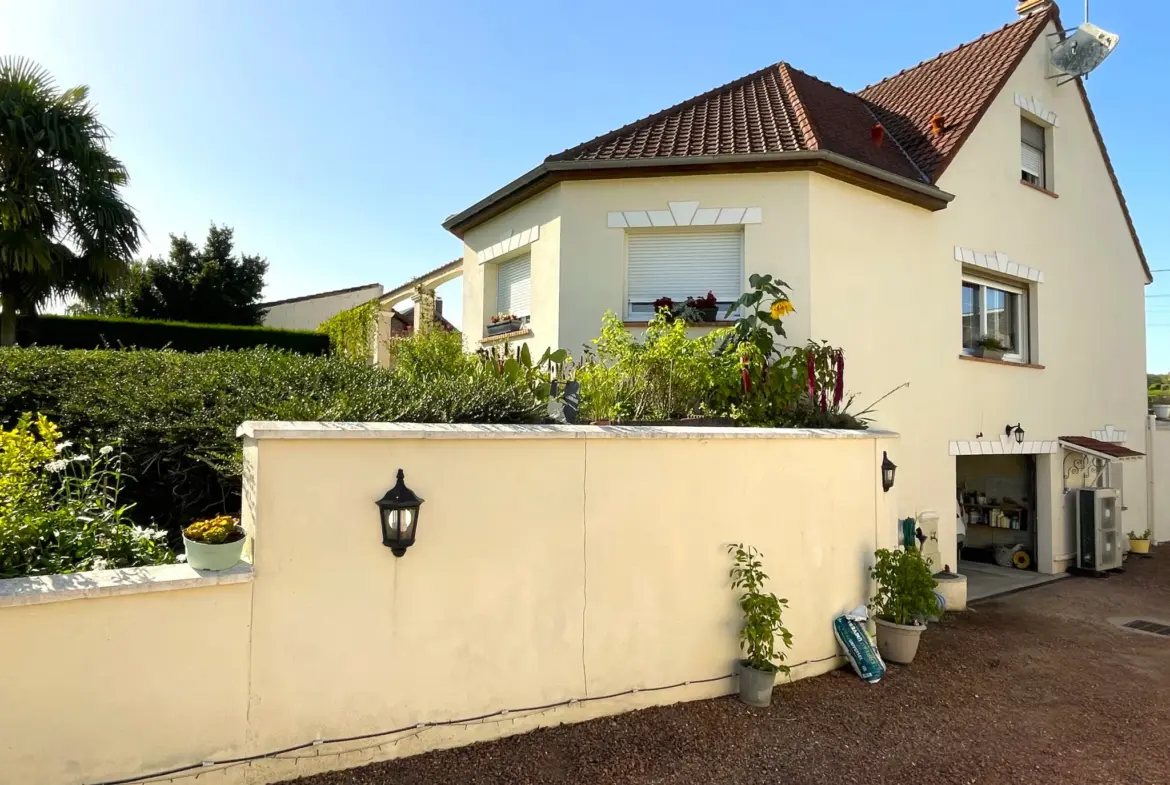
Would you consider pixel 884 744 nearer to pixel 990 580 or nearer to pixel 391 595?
pixel 391 595

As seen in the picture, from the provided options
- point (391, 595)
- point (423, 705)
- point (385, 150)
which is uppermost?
point (385, 150)

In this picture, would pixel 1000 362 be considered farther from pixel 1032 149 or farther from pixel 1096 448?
pixel 1032 149

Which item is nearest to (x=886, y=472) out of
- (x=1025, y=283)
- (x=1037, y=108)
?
(x=1025, y=283)

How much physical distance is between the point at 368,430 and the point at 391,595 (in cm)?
90

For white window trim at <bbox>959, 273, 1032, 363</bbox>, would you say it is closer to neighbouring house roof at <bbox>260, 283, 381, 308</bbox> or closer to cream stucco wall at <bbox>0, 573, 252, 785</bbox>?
cream stucco wall at <bbox>0, 573, 252, 785</bbox>

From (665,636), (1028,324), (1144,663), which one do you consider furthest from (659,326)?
(1028,324)

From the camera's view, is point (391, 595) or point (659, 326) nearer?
point (391, 595)

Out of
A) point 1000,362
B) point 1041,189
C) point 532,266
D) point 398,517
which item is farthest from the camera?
point 1041,189

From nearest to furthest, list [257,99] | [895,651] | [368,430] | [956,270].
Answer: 1. [368,430]
2. [895,651]
3. [257,99]
4. [956,270]

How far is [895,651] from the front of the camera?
5883 millimetres

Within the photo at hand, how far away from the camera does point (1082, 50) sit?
10.8m

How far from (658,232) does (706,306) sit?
113 centimetres

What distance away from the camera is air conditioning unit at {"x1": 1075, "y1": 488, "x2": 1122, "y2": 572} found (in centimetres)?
1059

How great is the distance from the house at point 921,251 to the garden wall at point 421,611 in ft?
4.07
